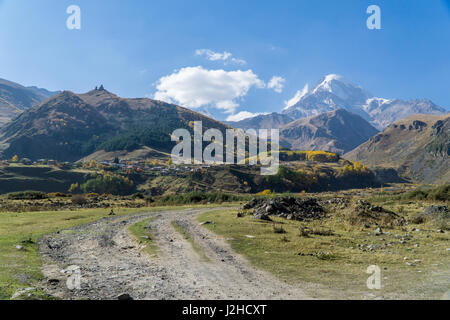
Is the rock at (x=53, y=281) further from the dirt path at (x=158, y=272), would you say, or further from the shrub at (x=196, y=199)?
the shrub at (x=196, y=199)

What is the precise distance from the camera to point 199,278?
11.6 meters

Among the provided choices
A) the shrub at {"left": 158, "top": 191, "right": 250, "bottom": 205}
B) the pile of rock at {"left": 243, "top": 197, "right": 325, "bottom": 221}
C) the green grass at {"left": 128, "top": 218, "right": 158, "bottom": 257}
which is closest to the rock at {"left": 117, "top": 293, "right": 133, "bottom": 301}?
the green grass at {"left": 128, "top": 218, "right": 158, "bottom": 257}

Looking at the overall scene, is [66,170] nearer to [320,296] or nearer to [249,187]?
[249,187]

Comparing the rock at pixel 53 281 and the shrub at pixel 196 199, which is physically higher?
the rock at pixel 53 281

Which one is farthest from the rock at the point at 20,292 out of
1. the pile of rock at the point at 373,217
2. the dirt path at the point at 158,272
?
the pile of rock at the point at 373,217

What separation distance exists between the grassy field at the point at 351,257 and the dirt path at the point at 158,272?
4.17 ft

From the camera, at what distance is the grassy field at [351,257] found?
33.1 feet

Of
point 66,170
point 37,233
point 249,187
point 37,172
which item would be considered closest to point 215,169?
point 249,187

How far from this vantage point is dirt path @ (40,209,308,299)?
9.84 meters

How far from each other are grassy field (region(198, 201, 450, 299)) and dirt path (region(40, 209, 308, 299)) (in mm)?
1272

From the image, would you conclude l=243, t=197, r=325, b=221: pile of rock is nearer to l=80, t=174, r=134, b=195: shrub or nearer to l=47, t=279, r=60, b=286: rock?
l=47, t=279, r=60, b=286: rock

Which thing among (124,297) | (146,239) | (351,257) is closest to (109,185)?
(146,239)

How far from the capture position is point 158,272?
12.6 metres
